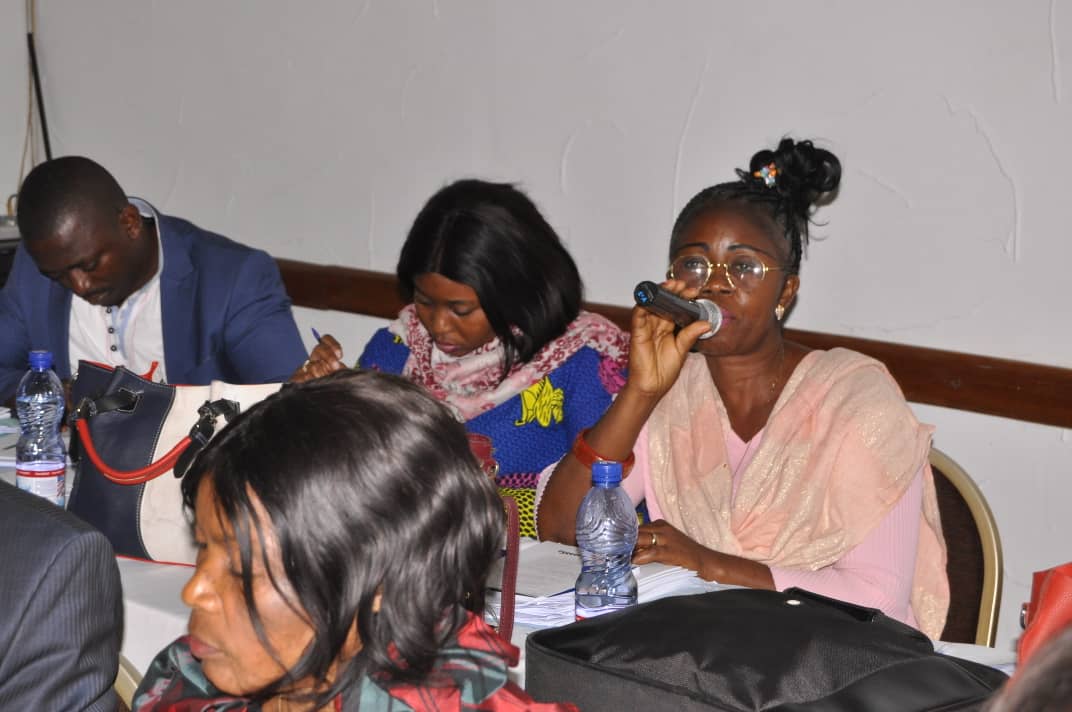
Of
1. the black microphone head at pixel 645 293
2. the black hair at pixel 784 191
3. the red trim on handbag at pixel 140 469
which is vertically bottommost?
the red trim on handbag at pixel 140 469

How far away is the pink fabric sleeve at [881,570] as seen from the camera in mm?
2033

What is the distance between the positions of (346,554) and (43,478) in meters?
Result: 1.32

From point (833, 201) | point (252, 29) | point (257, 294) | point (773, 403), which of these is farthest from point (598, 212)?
point (252, 29)

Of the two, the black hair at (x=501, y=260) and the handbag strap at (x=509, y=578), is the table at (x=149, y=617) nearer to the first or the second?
the handbag strap at (x=509, y=578)

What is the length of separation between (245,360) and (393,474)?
196cm

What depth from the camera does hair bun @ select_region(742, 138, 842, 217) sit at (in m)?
2.36

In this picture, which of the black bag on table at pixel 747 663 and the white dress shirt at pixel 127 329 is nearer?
the black bag on table at pixel 747 663

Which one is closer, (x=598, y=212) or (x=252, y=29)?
(x=598, y=212)

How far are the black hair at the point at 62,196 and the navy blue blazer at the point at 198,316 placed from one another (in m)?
0.22

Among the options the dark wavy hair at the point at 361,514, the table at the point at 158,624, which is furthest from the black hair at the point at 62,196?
the dark wavy hair at the point at 361,514

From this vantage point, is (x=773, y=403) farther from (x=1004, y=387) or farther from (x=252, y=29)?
(x=252, y=29)

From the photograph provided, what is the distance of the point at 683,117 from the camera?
3.20m

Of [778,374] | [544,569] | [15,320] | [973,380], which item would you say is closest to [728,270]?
[778,374]

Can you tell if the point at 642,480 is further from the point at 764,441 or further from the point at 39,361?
the point at 39,361
